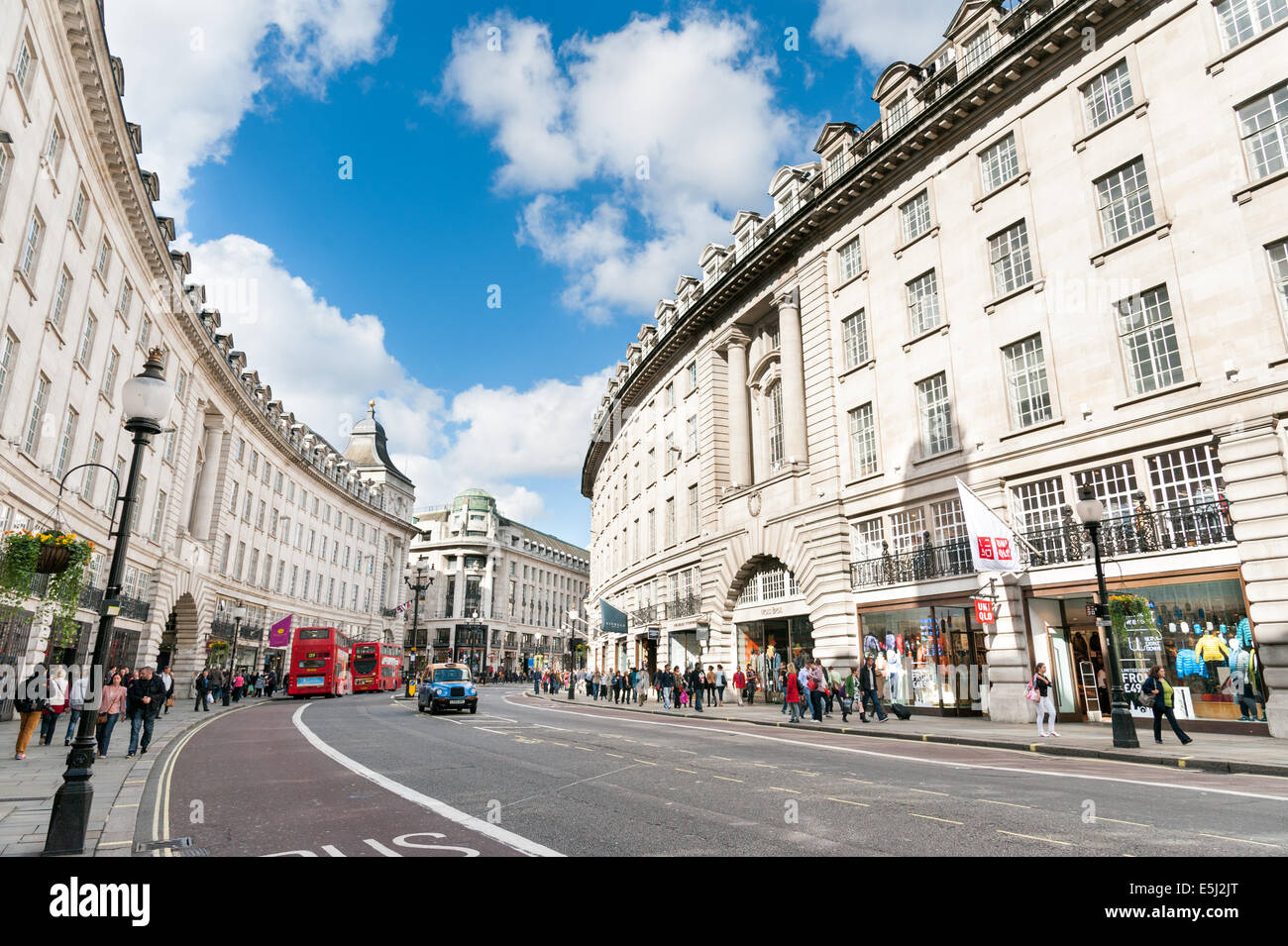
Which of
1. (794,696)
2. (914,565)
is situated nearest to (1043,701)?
(914,565)

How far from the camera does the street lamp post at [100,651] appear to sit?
653 cm

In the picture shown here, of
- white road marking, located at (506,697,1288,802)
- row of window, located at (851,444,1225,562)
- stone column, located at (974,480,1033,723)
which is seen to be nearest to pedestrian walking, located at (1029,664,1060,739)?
white road marking, located at (506,697,1288,802)

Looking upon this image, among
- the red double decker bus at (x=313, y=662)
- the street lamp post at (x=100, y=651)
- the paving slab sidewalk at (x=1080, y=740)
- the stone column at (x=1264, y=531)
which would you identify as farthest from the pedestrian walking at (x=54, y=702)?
the stone column at (x=1264, y=531)

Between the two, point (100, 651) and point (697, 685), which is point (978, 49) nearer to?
point (697, 685)

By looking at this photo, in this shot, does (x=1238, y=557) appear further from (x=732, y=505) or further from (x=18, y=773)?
(x=18, y=773)

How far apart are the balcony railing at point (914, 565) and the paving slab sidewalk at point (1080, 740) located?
4400 mm

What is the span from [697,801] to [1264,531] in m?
15.1

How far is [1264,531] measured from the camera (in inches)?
642

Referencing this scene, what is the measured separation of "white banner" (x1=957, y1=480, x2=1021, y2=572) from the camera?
19.7 metres

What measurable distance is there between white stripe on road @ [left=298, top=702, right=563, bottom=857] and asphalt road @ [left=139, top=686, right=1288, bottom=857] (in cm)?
5

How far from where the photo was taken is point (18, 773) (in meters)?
12.0

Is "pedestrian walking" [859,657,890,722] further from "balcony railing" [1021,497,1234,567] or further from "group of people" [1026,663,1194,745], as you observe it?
"balcony railing" [1021,497,1234,567]
